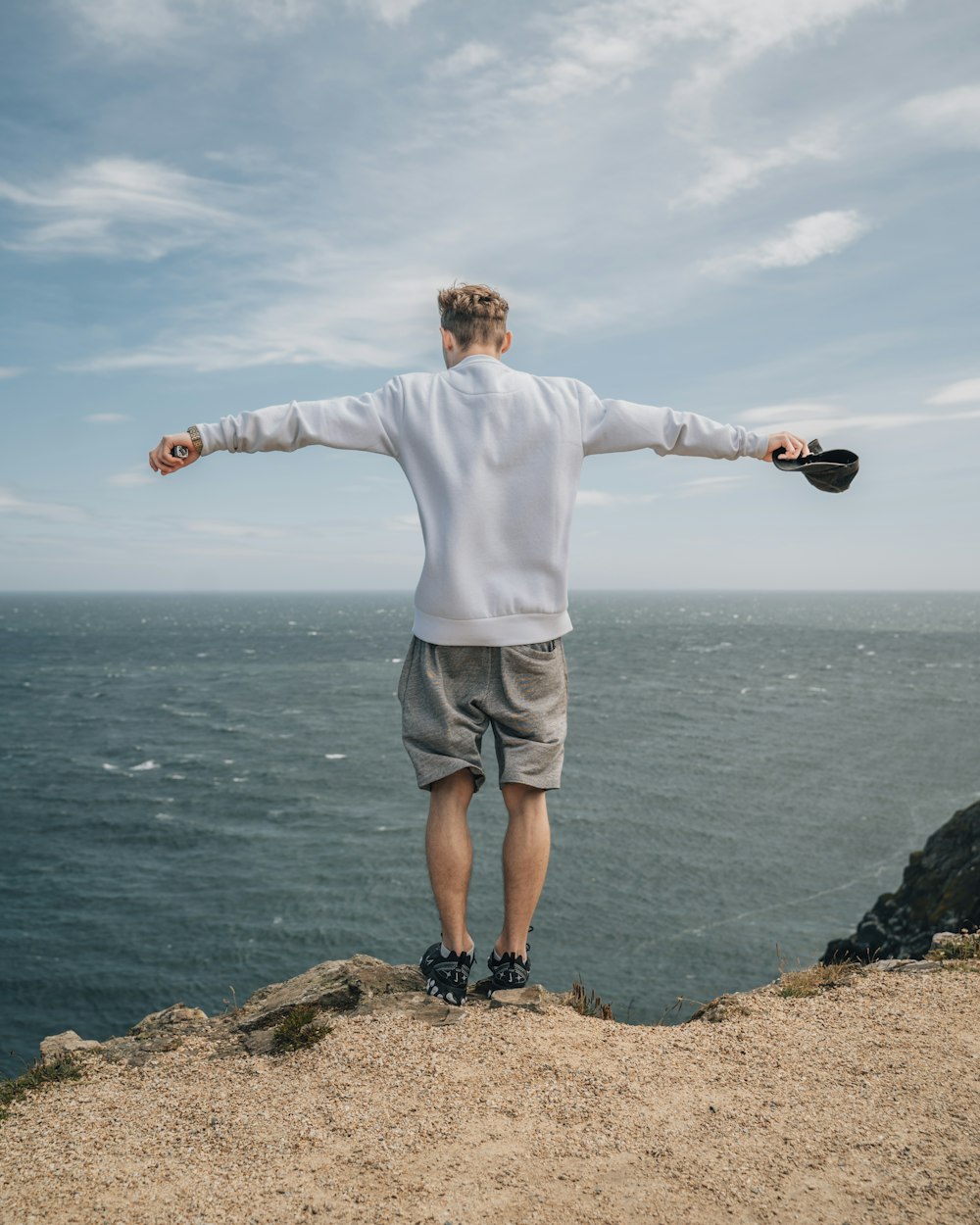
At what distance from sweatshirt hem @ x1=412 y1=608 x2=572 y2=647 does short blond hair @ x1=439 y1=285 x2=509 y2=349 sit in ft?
4.05

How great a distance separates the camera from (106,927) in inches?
1403

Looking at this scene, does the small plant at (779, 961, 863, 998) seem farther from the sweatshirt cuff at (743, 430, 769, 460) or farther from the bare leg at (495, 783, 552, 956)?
the sweatshirt cuff at (743, 430, 769, 460)

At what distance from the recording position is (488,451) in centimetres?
372

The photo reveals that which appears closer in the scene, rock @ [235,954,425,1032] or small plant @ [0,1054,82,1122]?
small plant @ [0,1054,82,1122]

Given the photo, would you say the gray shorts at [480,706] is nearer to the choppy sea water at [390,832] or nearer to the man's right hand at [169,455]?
the man's right hand at [169,455]

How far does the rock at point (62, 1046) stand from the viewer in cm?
428

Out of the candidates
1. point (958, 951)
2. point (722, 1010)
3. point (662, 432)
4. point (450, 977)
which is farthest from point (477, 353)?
point (958, 951)

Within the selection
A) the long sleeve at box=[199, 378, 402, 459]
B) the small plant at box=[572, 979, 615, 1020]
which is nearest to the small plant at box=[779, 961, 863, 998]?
the small plant at box=[572, 979, 615, 1020]

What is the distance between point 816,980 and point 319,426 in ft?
12.7

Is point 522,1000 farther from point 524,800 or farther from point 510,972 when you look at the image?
point 524,800

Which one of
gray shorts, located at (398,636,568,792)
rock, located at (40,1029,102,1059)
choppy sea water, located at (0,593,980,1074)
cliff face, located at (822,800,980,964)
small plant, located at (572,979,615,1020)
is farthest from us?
choppy sea water, located at (0,593,980,1074)

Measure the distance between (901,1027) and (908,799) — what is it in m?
53.8

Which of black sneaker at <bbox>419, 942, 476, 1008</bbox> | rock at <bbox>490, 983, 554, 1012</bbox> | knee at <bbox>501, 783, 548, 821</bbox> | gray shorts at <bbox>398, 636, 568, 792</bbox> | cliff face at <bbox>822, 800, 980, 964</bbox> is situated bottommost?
cliff face at <bbox>822, 800, 980, 964</bbox>

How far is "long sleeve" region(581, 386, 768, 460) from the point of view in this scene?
3.80m
